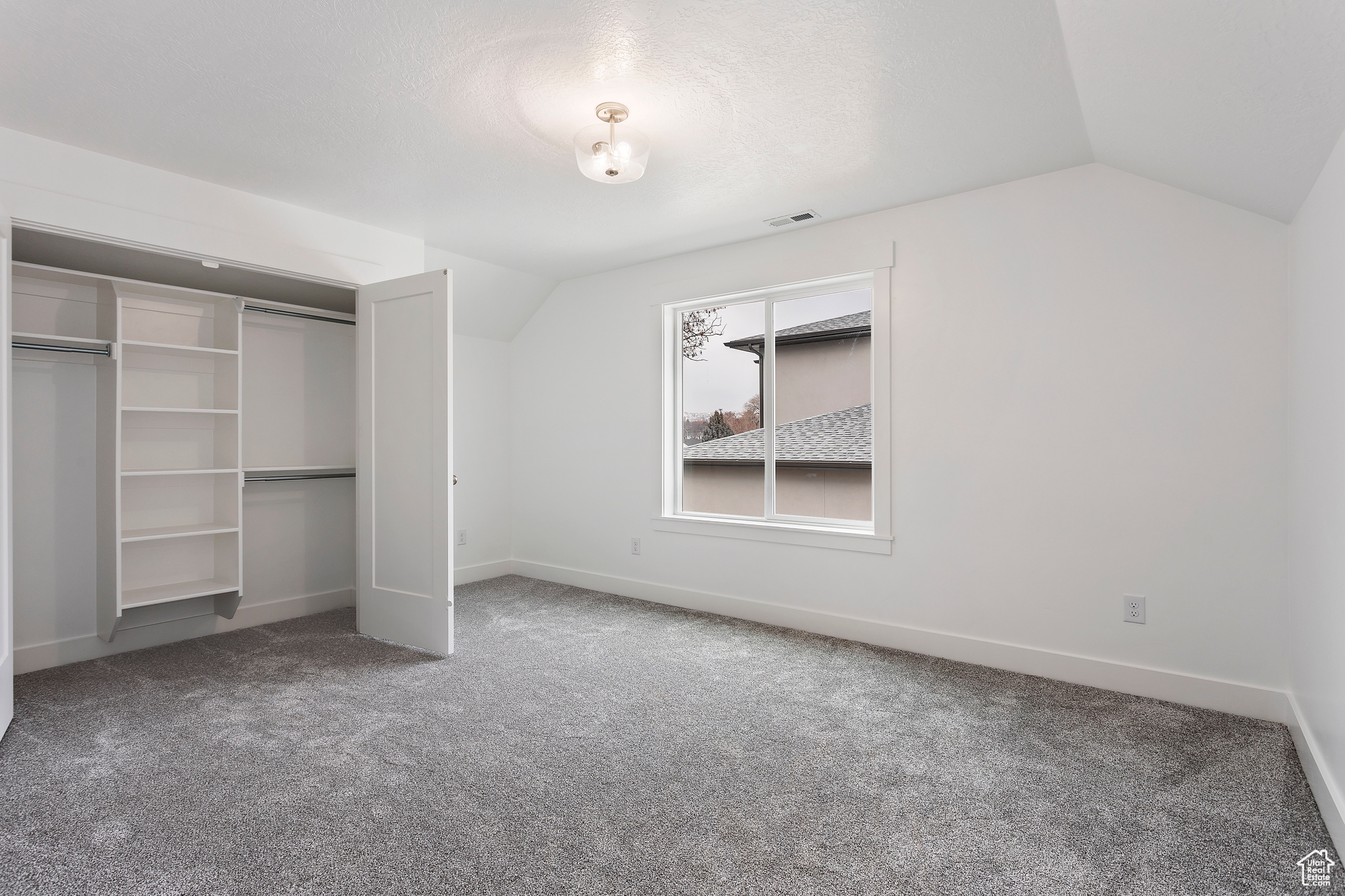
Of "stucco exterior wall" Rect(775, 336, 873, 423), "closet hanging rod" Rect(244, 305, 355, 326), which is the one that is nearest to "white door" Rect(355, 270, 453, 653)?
"closet hanging rod" Rect(244, 305, 355, 326)

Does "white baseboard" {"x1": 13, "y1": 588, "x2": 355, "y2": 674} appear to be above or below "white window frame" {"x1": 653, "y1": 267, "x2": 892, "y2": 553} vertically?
below

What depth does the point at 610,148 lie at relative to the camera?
253cm

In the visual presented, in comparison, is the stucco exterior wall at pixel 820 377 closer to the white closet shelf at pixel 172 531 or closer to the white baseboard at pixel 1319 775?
the white baseboard at pixel 1319 775

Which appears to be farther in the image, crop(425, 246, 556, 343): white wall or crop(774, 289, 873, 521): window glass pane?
crop(425, 246, 556, 343): white wall

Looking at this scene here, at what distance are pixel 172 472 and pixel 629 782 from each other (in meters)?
2.98

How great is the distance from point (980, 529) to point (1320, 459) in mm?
1412

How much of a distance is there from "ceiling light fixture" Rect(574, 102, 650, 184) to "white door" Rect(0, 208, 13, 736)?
86.7 inches

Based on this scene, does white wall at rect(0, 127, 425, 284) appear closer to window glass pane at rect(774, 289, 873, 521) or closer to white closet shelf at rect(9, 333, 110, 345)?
white closet shelf at rect(9, 333, 110, 345)

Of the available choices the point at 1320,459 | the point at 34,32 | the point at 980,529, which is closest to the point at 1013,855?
the point at 1320,459

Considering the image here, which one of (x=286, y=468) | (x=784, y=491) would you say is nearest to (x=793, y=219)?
(x=784, y=491)

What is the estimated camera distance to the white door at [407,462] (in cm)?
→ 345

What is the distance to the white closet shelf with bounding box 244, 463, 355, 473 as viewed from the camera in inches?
152

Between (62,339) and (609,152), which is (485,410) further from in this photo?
(609,152)

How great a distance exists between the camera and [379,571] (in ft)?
12.4
